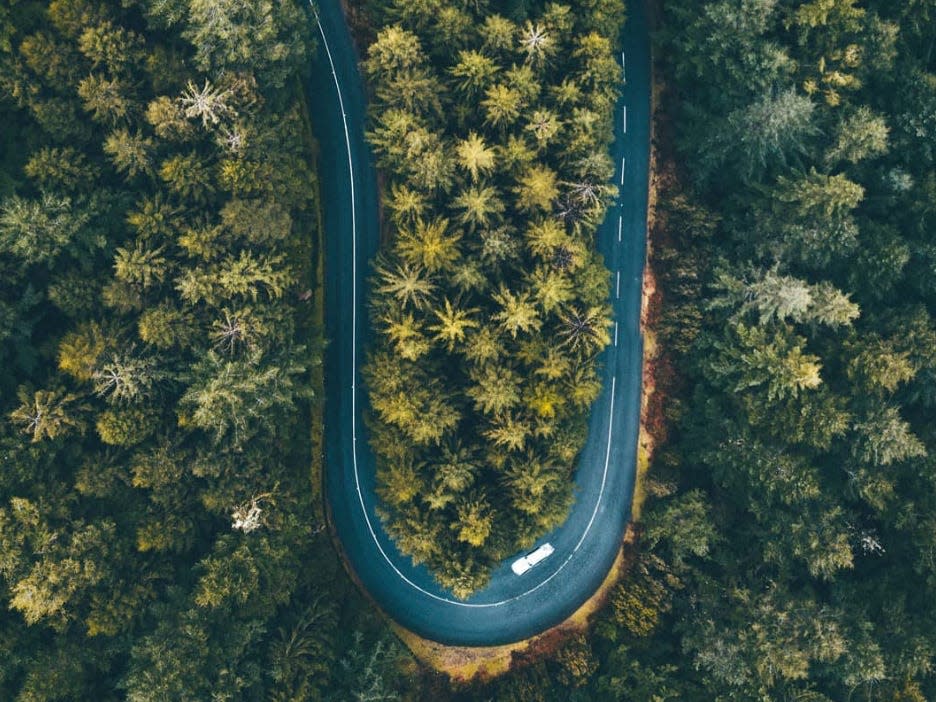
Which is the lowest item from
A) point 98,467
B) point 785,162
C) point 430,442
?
point 430,442

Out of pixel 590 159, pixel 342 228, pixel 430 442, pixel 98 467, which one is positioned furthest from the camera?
pixel 342 228

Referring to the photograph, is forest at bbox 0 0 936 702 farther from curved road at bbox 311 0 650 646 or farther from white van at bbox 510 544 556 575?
white van at bbox 510 544 556 575

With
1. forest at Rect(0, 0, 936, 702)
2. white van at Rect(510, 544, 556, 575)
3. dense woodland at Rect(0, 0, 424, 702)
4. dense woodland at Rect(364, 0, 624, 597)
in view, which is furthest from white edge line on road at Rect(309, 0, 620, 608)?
dense woodland at Rect(0, 0, 424, 702)

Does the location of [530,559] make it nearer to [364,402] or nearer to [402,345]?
[364,402]

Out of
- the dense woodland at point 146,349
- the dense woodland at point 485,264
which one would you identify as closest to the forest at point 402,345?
the dense woodland at point 146,349

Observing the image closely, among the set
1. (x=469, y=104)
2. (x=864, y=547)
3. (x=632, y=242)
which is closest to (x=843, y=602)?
(x=864, y=547)

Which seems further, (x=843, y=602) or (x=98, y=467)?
(x=843, y=602)

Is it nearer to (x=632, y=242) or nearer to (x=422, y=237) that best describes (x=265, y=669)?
(x=422, y=237)
